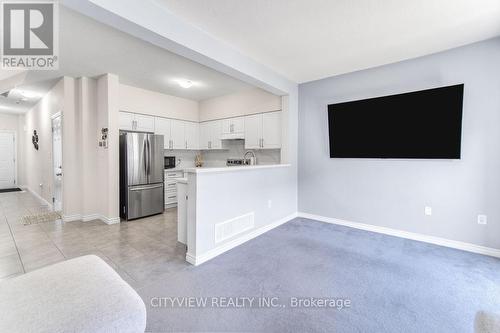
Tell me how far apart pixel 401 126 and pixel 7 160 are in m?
11.6

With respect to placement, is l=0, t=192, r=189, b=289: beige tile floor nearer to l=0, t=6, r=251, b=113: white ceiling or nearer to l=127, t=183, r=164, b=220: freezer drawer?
l=127, t=183, r=164, b=220: freezer drawer

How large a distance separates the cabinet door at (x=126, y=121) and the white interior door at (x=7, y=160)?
6.55m

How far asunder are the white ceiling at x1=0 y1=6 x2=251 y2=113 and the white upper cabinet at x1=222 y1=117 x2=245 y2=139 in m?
0.65

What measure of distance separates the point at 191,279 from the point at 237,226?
3.38 feet

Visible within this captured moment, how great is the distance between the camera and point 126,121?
15.4 ft

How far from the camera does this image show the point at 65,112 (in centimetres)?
427

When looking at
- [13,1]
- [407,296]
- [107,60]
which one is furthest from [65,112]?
[407,296]

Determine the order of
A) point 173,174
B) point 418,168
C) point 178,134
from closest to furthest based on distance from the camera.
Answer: point 418,168, point 173,174, point 178,134

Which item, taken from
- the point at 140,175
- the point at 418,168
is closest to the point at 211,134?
the point at 140,175

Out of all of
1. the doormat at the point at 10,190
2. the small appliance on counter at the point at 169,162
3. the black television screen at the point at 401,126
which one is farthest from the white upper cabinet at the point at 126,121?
the doormat at the point at 10,190

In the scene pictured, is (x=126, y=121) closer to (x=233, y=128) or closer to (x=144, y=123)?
(x=144, y=123)

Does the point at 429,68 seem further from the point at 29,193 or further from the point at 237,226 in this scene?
the point at 29,193

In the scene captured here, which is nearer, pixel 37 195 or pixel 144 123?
pixel 144 123

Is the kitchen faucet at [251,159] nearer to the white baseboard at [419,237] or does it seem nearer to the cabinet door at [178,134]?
the cabinet door at [178,134]
